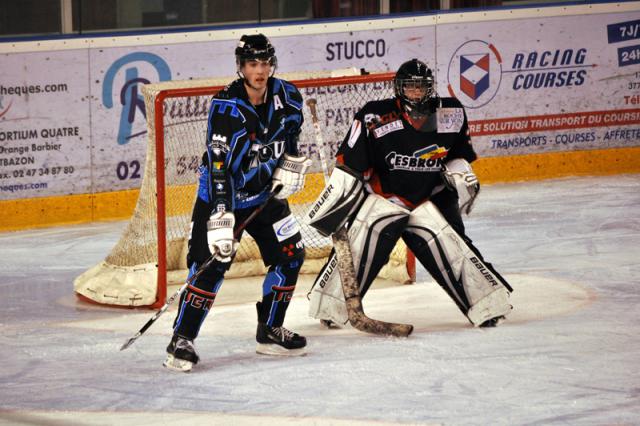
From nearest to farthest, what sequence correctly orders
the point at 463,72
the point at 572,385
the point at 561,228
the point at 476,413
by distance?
the point at 476,413
the point at 572,385
the point at 561,228
the point at 463,72

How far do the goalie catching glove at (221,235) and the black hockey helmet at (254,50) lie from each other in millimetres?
589

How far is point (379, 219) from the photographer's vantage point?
5703mm

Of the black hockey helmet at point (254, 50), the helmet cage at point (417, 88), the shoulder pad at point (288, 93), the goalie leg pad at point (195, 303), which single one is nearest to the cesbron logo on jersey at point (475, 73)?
the helmet cage at point (417, 88)

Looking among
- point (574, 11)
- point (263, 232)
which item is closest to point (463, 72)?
point (574, 11)

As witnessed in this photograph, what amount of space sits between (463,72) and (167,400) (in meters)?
5.23

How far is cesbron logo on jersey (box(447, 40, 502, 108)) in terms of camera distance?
9.40 metres

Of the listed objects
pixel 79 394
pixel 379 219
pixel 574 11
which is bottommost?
pixel 79 394

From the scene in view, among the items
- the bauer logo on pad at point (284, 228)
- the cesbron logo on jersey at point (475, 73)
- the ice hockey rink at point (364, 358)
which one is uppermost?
the cesbron logo on jersey at point (475, 73)

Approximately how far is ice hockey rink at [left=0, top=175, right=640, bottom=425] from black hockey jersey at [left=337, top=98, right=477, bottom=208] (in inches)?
25.7

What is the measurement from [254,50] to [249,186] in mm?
522

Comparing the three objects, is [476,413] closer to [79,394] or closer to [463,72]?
[79,394]

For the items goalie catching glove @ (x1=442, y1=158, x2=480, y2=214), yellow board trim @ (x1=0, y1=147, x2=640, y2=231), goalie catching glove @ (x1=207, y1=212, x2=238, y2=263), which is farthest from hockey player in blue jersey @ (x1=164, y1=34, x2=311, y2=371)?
yellow board trim @ (x1=0, y1=147, x2=640, y2=231)

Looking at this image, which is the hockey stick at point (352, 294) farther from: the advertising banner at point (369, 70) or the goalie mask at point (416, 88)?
the advertising banner at point (369, 70)

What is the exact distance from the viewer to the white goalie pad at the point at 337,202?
5680 millimetres
